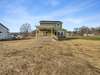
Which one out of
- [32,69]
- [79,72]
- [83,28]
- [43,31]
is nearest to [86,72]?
[79,72]

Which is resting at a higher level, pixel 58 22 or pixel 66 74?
pixel 58 22

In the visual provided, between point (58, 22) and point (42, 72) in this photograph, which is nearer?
point (42, 72)

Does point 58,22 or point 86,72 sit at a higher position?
point 58,22

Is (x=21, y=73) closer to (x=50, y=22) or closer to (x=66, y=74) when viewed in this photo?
(x=66, y=74)

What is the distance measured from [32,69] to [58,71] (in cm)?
103

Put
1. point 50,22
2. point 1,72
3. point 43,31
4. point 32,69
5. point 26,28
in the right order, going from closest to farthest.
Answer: point 1,72
point 32,69
point 43,31
point 50,22
point 26,28

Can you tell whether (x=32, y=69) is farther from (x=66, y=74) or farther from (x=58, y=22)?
(x=58, y=22)

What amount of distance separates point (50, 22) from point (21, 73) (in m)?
35.4

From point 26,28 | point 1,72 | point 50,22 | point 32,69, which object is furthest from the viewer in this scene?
point 26,28

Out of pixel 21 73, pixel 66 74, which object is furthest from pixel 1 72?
pixel 66 74

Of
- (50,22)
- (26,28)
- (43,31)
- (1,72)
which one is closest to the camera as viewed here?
(1,72)

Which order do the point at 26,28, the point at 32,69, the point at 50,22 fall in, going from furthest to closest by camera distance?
the point at 26,28 < the point at 50,22 < the point at 32,69

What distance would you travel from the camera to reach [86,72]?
18.0ft

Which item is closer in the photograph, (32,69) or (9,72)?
(9,72)
